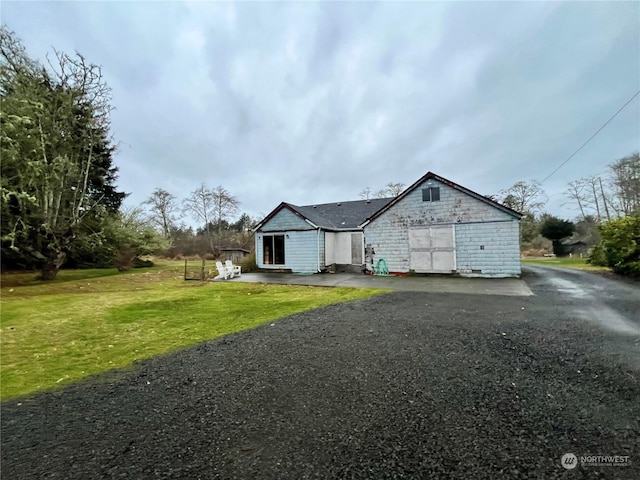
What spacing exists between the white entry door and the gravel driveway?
29.5 feet

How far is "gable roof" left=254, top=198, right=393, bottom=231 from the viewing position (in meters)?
16.9

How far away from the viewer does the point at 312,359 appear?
3.66m

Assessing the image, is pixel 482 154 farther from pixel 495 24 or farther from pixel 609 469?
pixel 609 469

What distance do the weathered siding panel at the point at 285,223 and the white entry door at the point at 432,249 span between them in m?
5.67

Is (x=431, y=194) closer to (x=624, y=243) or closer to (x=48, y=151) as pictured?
(x=624, y=243)

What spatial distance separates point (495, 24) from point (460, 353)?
12396 millimetres

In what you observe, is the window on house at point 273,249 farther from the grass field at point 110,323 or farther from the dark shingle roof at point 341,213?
the grass field at point 110,323

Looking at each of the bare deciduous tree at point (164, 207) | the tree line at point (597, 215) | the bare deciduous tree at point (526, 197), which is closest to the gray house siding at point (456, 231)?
the tree line at point (597, 215)

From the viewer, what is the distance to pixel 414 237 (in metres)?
14.0

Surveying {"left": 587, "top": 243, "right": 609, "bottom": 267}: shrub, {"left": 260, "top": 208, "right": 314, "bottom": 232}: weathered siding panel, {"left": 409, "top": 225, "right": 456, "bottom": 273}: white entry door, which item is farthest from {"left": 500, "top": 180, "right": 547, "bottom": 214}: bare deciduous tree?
{"left": 260, "top": 208, "right": 314, "bottom": 232}: weathered siding panel

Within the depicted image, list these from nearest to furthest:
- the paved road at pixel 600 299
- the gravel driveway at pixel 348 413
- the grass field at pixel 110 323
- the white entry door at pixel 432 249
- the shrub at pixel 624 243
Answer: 1. the gravel driveway at pixel 348 413
2. the grass field at pixel 110 323
3. the paved road at pixel 600 299
4. the shrub at pixel 624 243
5. the white entry door at pixel 432 249

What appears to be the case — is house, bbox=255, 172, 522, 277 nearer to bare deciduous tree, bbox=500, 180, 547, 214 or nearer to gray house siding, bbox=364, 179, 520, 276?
gray house siding, bbox=364, 179, 520, 276

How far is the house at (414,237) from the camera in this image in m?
12.5

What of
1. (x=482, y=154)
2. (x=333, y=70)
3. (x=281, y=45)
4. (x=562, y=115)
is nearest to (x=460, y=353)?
(x=281, y=45)
